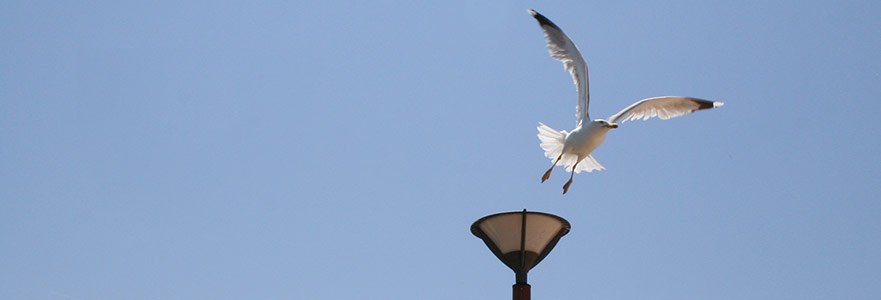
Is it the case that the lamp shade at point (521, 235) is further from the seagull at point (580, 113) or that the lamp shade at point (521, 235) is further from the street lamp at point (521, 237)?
the seagull at point (580, 113)

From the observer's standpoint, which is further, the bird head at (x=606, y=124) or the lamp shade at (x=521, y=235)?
the bird head at (x=606, y=124)

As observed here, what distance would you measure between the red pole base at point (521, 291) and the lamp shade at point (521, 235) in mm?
53

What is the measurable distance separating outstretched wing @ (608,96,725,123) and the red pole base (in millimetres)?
5371

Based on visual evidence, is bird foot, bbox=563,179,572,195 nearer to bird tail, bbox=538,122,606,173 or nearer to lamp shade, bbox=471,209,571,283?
bird tail, bbox=538,122,606,173

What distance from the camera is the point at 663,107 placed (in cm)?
1086

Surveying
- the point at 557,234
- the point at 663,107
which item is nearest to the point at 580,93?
the point at 663,107

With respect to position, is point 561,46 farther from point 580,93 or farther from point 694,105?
point 694,105

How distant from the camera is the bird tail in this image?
11375 millimetres

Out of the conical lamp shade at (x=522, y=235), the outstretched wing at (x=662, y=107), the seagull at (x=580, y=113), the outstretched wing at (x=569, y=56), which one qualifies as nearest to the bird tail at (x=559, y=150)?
the seagull at (x=580, y=113)

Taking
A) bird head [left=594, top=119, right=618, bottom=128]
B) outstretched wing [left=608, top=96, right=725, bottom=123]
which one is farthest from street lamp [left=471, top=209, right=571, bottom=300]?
outstretched wing [left=608, top=96, right=725, bottom=123]

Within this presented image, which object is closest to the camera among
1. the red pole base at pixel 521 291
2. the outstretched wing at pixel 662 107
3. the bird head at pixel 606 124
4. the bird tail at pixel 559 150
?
the red pole base at pixel 521 291

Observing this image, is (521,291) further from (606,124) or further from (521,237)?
(606,124)

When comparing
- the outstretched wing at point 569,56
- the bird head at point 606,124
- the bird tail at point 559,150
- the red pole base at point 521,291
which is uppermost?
the outstretched wing at point 569,56

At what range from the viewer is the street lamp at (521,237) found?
18.7 ft
